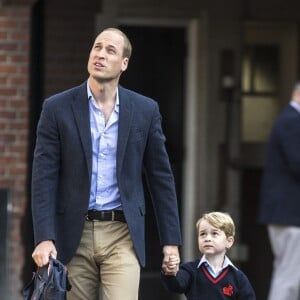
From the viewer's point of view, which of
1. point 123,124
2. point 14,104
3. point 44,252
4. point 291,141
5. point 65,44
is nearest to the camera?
point 44,252

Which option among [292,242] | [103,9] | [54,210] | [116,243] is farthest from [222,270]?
[103,9]

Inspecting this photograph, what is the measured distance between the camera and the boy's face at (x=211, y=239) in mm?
5473

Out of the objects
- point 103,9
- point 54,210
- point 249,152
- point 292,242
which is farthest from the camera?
point 249,152

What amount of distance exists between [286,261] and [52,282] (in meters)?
3.47

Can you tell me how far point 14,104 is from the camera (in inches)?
320

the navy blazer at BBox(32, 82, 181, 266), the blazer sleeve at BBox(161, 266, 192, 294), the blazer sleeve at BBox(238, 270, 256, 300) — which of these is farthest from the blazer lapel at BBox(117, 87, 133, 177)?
the blazer sleeve at BBox(238, 270, 256, 300)

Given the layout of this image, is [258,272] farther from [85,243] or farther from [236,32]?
[85,243]

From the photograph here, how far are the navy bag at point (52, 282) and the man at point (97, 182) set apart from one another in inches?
7.3

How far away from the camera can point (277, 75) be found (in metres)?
10.1

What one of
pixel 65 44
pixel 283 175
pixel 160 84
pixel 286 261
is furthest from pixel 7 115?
pixel 286 261

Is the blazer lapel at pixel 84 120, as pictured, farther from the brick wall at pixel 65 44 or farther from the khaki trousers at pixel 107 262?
the brick wall at pixel 65 44

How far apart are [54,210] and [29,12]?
3146 mm

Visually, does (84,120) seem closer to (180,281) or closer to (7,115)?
(180,281)

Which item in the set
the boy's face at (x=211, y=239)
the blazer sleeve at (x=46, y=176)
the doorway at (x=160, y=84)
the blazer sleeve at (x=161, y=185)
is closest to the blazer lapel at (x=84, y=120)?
the blazer sleeve at (x=46, y=176)
